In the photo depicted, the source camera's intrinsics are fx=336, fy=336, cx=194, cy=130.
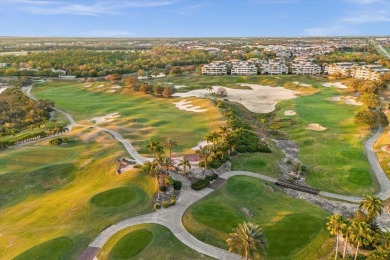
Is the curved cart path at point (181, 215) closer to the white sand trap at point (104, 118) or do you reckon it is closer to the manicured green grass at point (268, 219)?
the manicured green grass at point (268, 219)

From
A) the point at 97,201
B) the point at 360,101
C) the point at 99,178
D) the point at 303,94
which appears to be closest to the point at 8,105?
the point at 99,178

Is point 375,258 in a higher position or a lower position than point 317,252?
higher

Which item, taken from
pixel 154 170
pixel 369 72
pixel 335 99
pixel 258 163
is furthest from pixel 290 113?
pixel 369 72

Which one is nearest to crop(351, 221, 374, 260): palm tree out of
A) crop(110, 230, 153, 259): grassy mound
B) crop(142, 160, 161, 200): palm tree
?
crop(110, 230, 153, 259): grassy mound

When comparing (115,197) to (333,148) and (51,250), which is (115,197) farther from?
(333,148)

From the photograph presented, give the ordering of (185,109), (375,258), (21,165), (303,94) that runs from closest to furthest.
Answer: (375,258) → (21,165) → (185,109) → (303,94)

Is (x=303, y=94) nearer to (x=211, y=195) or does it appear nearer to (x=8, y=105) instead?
(x=211, y=195)

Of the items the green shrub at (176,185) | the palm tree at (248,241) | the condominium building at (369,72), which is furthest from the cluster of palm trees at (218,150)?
the condominium building at (369,72)

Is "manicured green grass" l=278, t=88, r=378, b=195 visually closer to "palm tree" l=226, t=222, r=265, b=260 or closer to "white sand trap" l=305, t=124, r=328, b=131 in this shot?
"white sand trap" l=305, t=124, r=328, b=131
